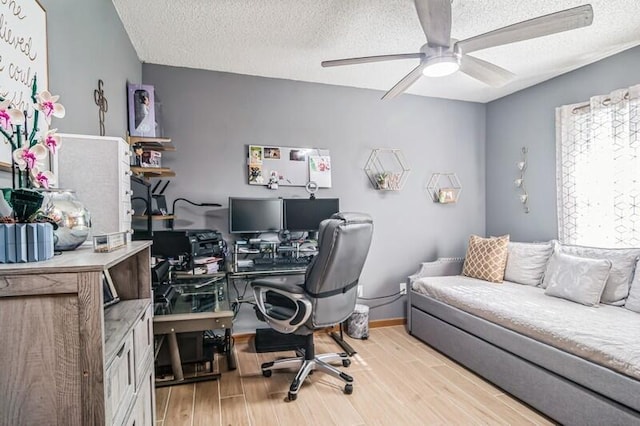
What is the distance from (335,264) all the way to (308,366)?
0.80 meters

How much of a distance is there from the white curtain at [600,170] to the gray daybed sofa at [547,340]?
265 mm

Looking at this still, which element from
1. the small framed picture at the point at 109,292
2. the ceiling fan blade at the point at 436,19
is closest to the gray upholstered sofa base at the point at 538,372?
the ceiling fan blade at the point at 436,19

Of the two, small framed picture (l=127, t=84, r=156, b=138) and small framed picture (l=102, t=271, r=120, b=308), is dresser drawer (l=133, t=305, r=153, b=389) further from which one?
small framed picture (l=127, t=84, r=156, b=138)

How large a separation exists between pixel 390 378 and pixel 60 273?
2.22 metres

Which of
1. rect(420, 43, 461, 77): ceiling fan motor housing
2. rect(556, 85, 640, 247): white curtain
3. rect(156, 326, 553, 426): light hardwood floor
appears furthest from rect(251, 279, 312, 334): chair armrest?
rect(556, 85, 640, 247): white curtain

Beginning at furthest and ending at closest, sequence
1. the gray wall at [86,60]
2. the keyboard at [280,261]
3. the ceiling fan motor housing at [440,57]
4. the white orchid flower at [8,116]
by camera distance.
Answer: the keyboard at [280,261] < the ceiling fan motor housing at [440,57] < the gray wall at [86,60] < the white orchid flower at [8,116]

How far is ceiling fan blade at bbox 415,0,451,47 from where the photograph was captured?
1.54 metres

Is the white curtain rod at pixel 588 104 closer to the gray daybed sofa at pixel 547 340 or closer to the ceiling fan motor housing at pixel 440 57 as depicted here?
the gray daybed sofa at pixel 547 340

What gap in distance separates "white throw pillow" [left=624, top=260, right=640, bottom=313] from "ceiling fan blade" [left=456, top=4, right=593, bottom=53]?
1.75 metres

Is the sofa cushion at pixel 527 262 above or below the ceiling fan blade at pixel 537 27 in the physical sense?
below

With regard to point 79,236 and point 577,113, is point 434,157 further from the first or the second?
point 79,236

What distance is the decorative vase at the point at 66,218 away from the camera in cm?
97

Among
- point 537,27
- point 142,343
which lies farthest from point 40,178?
point 537,27

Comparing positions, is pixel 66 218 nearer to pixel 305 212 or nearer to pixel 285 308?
pixel 285 308
